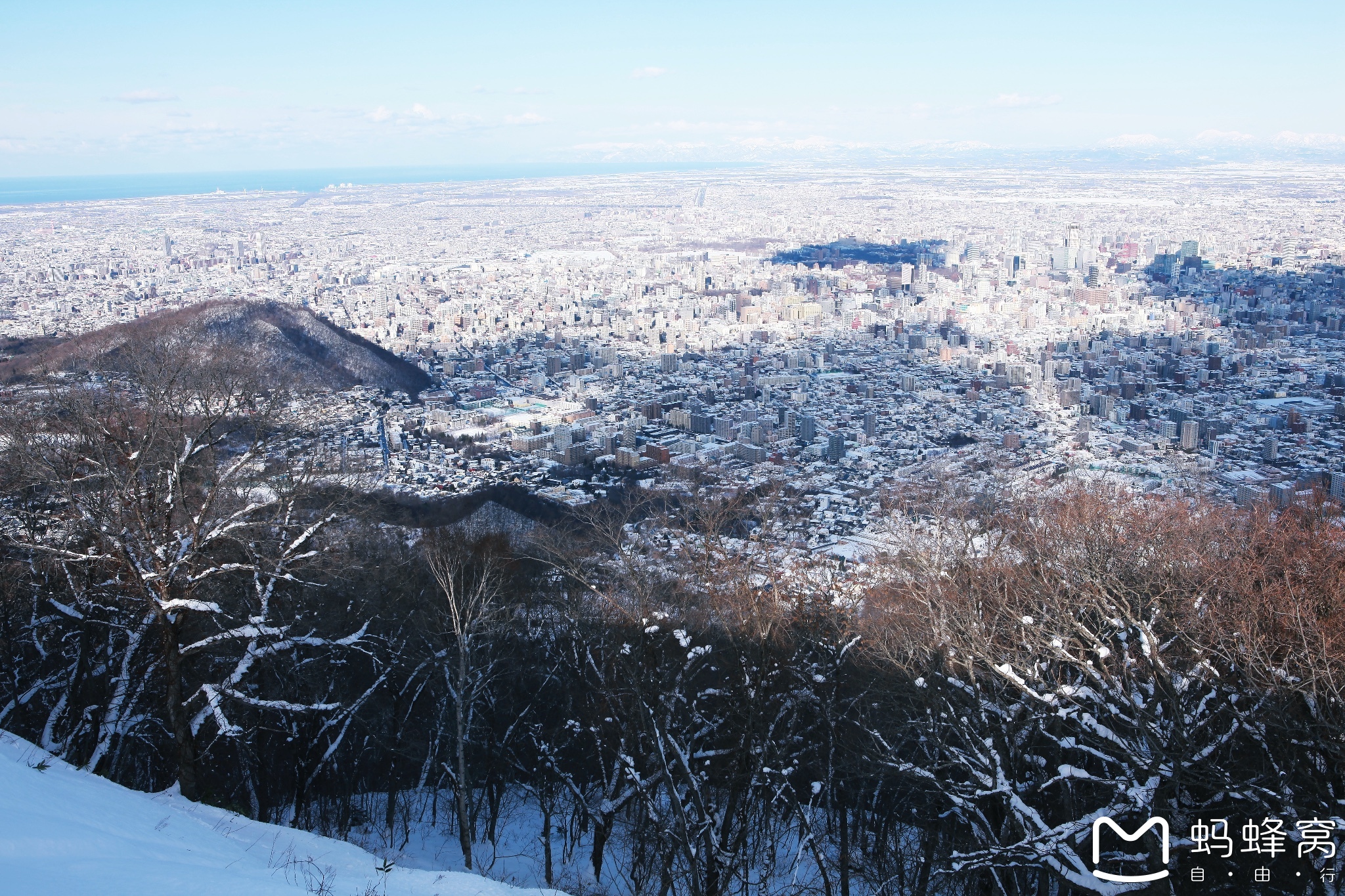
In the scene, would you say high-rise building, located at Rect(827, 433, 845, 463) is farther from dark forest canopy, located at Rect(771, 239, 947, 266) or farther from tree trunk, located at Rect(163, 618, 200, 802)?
dark forest canopy, located at Rect(771, 239, 947, 266)

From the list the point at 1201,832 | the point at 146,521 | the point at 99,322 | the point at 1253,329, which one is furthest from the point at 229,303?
the point at 1253,329

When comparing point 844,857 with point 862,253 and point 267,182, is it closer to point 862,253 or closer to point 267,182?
point 862,253

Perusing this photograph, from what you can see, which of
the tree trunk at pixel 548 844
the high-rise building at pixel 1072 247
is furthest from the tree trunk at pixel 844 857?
the high-rise building at pixel 1072 247

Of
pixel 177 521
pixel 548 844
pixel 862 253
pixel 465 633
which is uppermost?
pixel 862 253

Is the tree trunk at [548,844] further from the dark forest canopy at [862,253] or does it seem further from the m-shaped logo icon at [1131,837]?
the dark forest canopy at [862,253]

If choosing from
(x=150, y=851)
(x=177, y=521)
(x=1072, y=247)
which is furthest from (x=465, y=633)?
(x=1072, y=247)

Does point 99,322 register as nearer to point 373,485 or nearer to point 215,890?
point 373,485
